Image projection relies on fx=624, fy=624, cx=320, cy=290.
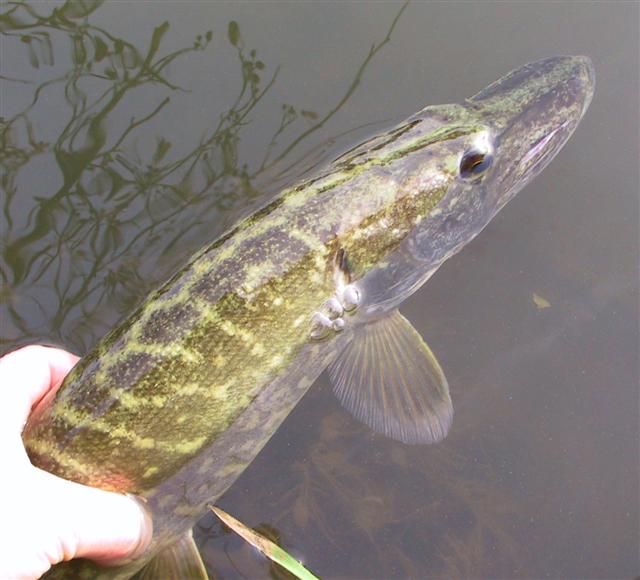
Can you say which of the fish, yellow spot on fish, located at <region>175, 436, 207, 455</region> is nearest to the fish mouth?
the fish

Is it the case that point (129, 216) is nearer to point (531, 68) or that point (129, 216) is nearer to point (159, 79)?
point (159, 79)

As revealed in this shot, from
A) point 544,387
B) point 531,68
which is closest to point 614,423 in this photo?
point 544,387

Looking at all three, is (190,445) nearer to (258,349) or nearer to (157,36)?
(258,349)

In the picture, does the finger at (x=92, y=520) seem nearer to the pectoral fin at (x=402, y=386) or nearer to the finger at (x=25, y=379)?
the finger at (x=25, y=379)

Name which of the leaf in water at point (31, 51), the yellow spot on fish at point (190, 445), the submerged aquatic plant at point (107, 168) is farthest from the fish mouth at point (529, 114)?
the leaf in water at point (31, 51)

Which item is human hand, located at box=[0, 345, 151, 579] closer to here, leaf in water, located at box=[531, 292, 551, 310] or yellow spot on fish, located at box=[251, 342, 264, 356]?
yellow spot on fish, located at box=[251, 342, 264, 356]

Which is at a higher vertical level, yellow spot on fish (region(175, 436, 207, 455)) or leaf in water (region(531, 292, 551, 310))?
yellow spot on fish (region(175, 436, 207, 455))
